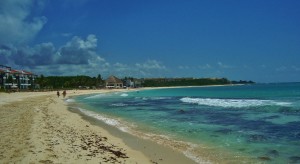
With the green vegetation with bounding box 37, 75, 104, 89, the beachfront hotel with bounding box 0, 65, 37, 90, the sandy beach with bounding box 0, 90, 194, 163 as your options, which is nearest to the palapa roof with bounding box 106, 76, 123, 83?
the green vegetation with bounding box 37, 75, 104, 89

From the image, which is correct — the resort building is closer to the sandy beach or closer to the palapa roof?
the palapa roof

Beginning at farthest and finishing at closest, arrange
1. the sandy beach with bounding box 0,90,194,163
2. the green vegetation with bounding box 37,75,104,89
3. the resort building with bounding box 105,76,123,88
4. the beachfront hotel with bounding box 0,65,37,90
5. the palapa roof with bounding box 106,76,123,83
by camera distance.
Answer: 1. the palapa roof with bounding box 106,76,123,83
2. the resort building with bounding box 105,76,123,88
3. the green vegetation with bounding box 37,75,104,89
4. the beachfront hotel with bounding box 0,65,37,90
5. the sandy beach with bounding box 0,90,194,163

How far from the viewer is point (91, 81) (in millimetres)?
143625

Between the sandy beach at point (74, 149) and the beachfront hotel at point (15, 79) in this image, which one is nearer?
the sandy beach at point (74, 149)

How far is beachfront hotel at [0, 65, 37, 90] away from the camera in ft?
336

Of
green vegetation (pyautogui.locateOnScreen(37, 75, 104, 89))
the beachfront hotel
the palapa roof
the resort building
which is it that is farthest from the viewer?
the palapa roof

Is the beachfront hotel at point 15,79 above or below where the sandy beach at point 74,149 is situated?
above

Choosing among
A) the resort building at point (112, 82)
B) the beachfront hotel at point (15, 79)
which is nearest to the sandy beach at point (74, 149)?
the beachfront hotel at point (15, 79)

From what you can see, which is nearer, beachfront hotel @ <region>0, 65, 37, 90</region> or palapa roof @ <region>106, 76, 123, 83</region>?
beachfront hotel @ <region>0, 65, 37, 90</region>

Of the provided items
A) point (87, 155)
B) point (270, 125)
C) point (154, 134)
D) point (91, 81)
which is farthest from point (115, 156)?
point (91, 81)

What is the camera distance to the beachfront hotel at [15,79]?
102438 millimetres

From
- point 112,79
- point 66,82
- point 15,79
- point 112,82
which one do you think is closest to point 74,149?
point 15,79

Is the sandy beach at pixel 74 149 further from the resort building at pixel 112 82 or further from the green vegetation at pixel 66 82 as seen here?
the resort building at pixel 112 82

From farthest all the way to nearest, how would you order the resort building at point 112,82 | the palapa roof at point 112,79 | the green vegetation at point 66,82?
1. the palapa roof at point 112,79
2. the resort building at point 112,82
3. the green vegetation at point 66,82
